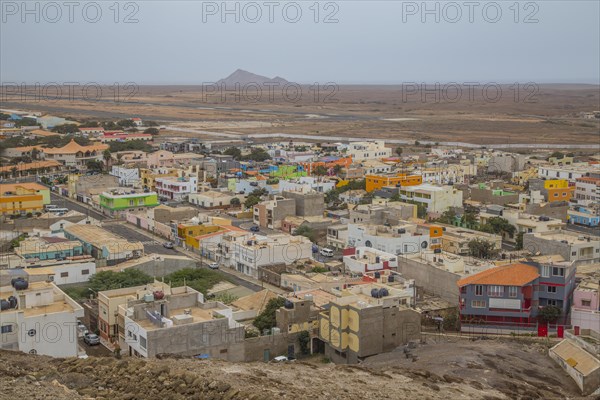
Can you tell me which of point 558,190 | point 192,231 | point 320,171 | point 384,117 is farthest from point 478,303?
point 384,117

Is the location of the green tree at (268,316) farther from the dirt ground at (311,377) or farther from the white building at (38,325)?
the white building at (38,325)

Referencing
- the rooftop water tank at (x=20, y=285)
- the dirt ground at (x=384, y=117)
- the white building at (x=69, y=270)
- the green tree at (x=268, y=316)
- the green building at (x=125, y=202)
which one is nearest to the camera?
the rooftop water tank at (x=20, y=285)

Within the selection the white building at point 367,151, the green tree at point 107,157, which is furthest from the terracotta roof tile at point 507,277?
the white building at point 367,151

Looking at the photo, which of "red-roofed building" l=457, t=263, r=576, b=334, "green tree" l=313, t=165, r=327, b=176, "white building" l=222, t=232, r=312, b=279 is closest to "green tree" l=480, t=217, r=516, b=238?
"white building" l=222, t=232, r=312, b=279

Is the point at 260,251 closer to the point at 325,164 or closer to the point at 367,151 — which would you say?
the point at 325,164

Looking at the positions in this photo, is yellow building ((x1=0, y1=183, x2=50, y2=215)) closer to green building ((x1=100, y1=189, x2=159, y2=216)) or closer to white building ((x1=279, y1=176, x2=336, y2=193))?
green building ((x1=100, y1=189, x2=159, y2=216))

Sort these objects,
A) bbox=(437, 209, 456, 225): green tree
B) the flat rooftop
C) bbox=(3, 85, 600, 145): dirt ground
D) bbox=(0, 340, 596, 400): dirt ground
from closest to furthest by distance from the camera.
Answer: bbox=(0, 340, 596, 400): dirt ground < the flat rooftop < bbox=(437, 209, 456, 225): green tree < bbox=(3, 85, 600, 145): dirt ground

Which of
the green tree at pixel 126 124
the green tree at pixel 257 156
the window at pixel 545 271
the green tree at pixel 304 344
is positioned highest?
the green tree at pixel 126 124
